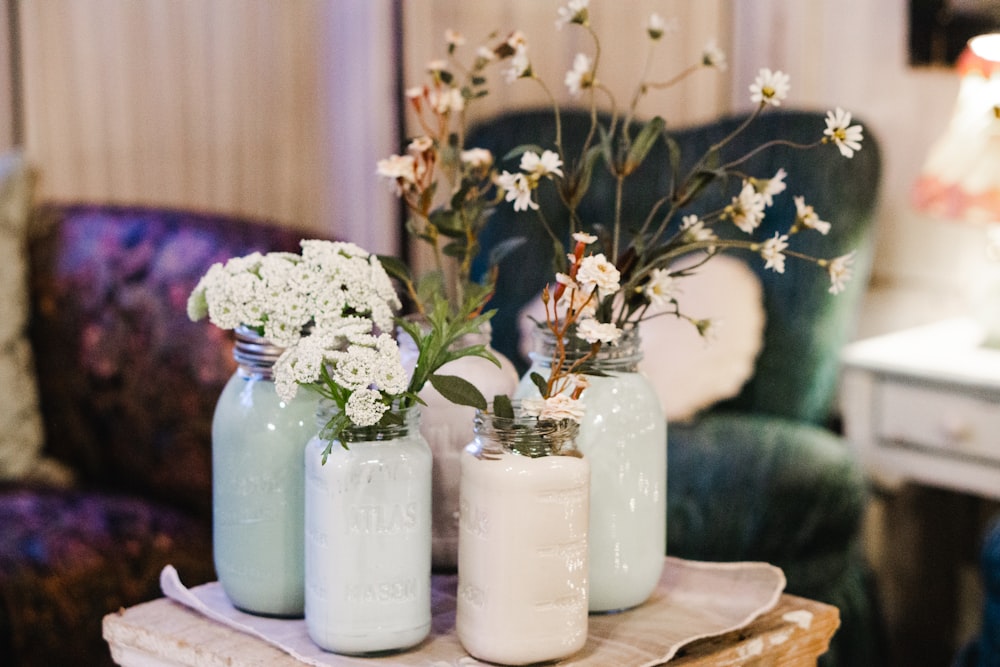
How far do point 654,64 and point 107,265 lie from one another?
1418 millimetres

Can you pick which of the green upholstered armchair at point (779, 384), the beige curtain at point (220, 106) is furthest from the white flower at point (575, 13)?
the beige curtain at point (220, 106)

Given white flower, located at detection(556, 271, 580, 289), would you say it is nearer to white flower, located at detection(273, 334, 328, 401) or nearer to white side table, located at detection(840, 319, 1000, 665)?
white flower, located at detection(273, 334, 328, 401)

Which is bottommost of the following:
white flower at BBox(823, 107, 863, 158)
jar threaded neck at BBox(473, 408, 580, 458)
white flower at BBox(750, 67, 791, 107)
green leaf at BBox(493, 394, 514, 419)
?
jar threaded neck at BBox(473, 408, 580, 458)

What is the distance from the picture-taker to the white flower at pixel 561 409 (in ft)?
3.05

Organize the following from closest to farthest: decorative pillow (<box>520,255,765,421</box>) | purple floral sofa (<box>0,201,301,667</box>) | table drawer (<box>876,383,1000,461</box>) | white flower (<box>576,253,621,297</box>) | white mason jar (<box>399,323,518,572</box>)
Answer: white flower (<box>576,253,621,297</box>), white mason jar (<box>399,323,518,572</box>), purple floral sofa (<box>0,201,301,667</box>), table drawer (<box>876,383,1000,461</box>), decorative pillow (<box>520,255,765,421</box>)

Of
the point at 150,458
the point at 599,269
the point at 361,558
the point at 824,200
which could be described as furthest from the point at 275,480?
the point at 824,200

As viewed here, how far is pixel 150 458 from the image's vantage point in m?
1.97

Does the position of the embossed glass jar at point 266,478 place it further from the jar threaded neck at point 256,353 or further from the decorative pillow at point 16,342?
the decorative pillow at point 16,342

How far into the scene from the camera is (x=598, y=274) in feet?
3.01

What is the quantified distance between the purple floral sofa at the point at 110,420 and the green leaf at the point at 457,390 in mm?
955

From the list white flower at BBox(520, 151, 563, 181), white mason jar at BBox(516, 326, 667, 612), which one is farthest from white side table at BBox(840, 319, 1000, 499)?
white flower at BBox(520, 151, 563, 181)

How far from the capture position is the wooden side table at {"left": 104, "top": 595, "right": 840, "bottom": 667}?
1.02 meters

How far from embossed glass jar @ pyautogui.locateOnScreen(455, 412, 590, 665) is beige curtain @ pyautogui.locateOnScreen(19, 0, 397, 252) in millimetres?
1736

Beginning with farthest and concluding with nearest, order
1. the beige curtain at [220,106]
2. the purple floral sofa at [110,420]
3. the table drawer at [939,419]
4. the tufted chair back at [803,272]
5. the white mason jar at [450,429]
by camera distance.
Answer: the beige curtain at [220,106], the tufted chair back at [803,272], the table drawer at [939,419], the purple floral sofa at [110,420], the white mason jar at [450,429]
